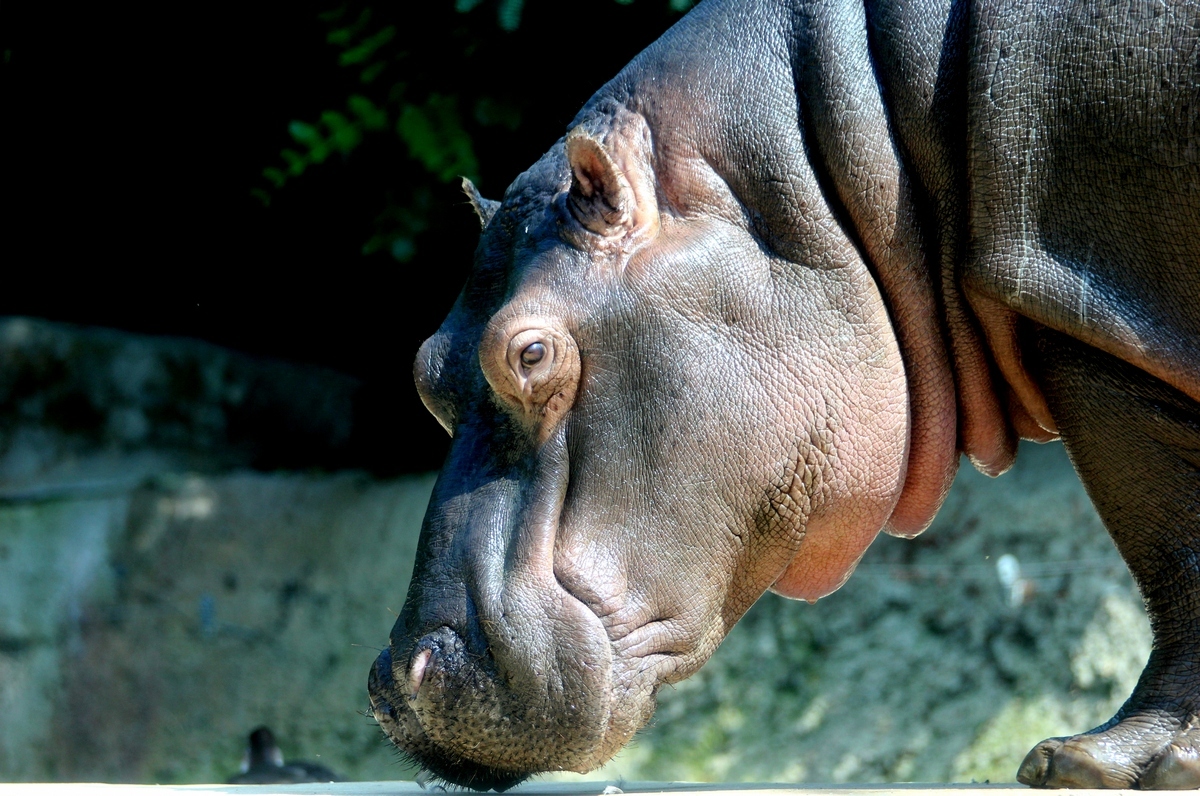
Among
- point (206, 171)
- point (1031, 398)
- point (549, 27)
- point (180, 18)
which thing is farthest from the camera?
point (206, 171)

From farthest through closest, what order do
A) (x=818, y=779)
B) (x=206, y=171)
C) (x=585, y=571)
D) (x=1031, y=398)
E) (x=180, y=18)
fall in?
(x=206, y=171) < (x=180, y=18) < (x=818, y=779) < (x=1031, y=398) < (x=585, y=571)

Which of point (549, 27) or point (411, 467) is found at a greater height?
point (549, 27)

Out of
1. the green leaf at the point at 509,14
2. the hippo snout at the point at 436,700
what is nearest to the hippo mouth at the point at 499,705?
the hippo snout at the point at 436,700

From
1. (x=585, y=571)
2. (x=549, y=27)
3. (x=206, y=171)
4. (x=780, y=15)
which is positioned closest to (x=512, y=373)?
(x=585, y=571)

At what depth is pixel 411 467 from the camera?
22.0 ft

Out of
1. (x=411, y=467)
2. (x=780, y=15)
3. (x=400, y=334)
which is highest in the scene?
(x=780, y=15)

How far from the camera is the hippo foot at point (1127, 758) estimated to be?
2332mm

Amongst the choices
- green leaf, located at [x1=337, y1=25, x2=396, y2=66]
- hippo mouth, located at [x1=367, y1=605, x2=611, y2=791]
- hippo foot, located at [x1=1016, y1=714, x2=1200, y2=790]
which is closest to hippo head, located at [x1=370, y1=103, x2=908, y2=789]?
hippo mouth, located at [x1=367, y1=605, x2=611, y2=791]

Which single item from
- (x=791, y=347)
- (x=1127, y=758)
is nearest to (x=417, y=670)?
(x=791, y=347)

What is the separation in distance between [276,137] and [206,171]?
581mm

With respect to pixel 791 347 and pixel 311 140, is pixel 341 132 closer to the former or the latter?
pixel 311 140

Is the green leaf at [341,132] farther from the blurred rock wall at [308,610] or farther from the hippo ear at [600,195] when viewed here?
the hippo ear at [600,195]

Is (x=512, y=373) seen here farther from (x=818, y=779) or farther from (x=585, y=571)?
(x=818, y=779)

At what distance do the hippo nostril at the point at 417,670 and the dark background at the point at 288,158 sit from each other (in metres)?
2.45
